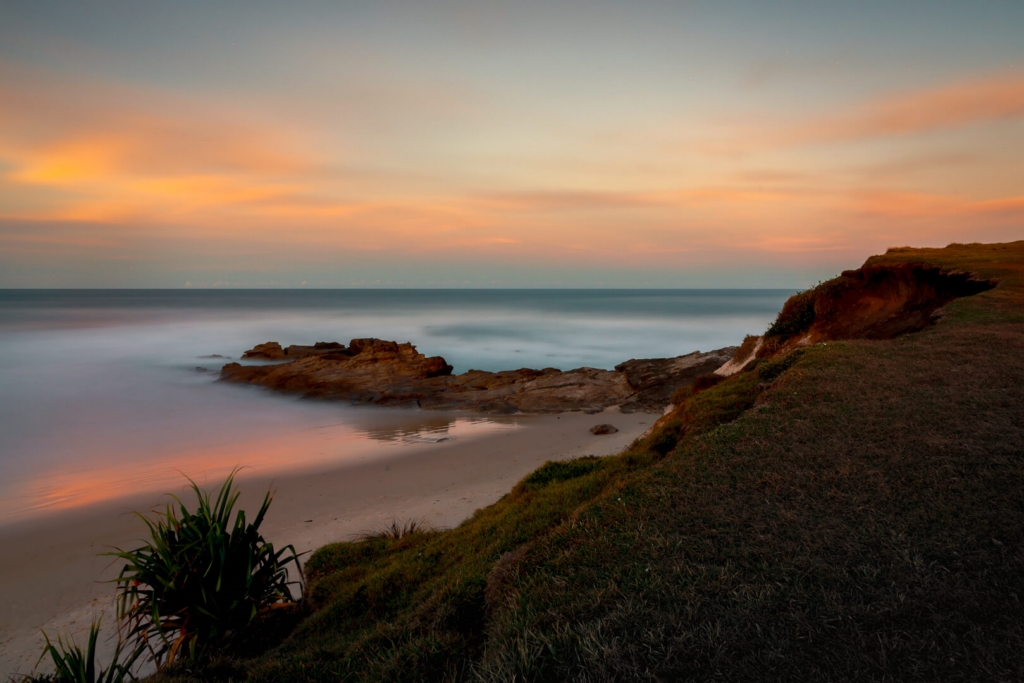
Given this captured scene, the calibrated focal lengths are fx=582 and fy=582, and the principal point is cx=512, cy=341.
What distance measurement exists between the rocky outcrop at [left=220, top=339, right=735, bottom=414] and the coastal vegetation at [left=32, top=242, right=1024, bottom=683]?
51.9ft

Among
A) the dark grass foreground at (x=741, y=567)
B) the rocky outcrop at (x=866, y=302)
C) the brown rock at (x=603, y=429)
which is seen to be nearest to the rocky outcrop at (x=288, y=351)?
the brown rock at (x=603, y=429)

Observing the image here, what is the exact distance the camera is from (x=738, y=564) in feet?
14.3

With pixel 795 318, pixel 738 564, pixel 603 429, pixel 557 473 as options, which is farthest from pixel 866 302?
pixel 738 564

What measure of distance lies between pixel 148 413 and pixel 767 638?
2987 cm

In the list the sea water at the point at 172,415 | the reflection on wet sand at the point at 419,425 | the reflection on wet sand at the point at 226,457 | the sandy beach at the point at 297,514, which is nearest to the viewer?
the sandy beach at the point at 297,514

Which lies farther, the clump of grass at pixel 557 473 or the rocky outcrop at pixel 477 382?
the rocky outcrop at pixel 477 382

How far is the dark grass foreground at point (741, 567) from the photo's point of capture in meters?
3.50

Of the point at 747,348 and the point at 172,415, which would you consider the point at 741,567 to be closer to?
the point at 747,348

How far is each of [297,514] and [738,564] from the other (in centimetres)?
1046

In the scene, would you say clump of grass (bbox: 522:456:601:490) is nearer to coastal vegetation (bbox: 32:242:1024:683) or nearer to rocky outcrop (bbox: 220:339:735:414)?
coastal vegetation (bbox: 32:242:1024:683)

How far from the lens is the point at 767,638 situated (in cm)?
356

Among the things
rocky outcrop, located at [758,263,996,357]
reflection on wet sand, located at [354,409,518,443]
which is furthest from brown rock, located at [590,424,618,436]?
rocky outcrop, located at [758,263,996,357]

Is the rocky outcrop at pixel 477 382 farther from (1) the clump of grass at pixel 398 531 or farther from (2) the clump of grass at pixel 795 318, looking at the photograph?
(1) the clump of grass at pixel 398 531

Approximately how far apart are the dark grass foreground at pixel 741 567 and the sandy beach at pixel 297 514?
3.66 meters
